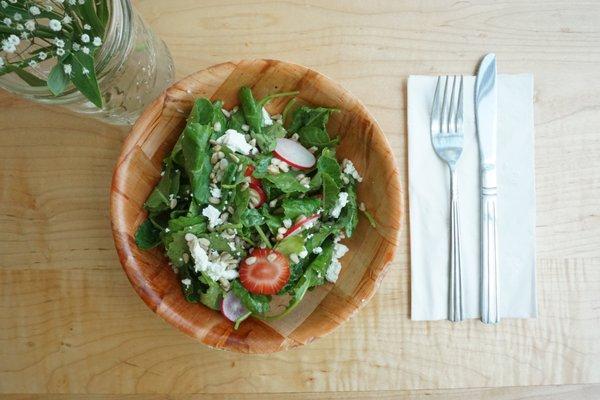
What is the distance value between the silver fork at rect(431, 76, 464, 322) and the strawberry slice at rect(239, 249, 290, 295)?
384mm

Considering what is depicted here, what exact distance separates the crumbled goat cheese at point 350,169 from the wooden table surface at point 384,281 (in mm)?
165

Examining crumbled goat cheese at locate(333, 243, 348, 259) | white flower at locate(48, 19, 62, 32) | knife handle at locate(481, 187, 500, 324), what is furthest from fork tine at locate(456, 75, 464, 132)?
white flower at locate(48, 19, 62, 32)

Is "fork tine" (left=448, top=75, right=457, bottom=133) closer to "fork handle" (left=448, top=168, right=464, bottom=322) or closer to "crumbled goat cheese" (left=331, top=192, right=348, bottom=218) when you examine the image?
"fork handle" (left=448, top=168, right=464, bottom=322)

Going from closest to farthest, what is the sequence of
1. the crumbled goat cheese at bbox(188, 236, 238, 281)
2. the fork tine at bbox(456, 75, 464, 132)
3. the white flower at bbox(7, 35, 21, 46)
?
the white flower at bbox(7, 35, 21, 46) → the crumbled goat cheese at bbox(188, 236, 238, 281) → the fork tine at bbox(456, 75, 464, 132)

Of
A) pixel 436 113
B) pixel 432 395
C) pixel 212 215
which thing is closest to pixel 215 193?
pixel 212 215

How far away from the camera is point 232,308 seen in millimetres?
930

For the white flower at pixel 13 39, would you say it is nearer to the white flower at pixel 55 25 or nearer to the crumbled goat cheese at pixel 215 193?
the white flower at pixel 55 25

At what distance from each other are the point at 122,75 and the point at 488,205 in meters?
0.76

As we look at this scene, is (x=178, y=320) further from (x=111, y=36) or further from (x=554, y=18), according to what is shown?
(x=554, y=18)

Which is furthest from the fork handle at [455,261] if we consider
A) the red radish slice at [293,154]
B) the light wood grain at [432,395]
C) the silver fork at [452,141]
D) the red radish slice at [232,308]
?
the red radish slice at [232,308]

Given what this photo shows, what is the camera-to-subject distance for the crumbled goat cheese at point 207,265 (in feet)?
2.85

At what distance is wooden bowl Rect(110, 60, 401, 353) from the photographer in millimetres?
879

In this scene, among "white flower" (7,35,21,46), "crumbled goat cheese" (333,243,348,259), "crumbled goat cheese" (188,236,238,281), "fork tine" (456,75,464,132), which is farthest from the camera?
"fork tine" (456,75,464,132)

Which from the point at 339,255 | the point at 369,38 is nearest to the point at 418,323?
the point at 339,255
